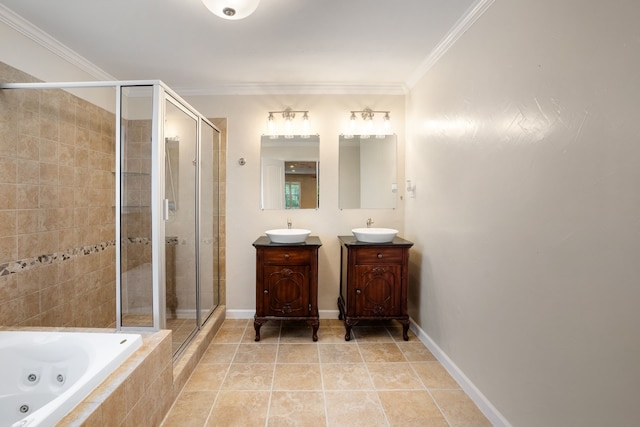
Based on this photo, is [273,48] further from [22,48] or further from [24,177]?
[24,177]

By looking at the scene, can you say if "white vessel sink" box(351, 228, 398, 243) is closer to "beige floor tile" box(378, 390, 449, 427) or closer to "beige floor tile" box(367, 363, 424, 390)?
"beige floor tile" box(367, 363, 424, 390)

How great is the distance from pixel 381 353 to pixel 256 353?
3.29ft

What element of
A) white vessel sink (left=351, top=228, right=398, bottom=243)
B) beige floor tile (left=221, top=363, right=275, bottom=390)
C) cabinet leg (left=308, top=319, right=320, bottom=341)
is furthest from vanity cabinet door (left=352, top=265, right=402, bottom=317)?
beige floor tile (left=221, top=363, right=275, bottom=390)

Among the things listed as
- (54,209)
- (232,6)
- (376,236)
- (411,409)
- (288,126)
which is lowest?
(411,409)

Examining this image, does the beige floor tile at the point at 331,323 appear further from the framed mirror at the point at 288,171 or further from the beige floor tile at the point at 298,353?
the framed mirror at the point at 288,171

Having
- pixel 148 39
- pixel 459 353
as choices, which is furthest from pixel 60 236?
pixel 459 353

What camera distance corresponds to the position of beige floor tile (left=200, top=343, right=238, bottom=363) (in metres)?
2.20

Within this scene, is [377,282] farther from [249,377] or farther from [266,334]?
[249,377]

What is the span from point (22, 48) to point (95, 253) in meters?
1.54

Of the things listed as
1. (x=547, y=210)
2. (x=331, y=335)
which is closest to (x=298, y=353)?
(x=331, y=335)

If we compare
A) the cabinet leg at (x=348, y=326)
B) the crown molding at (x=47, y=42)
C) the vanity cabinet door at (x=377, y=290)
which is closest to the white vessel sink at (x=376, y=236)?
the vanity cabinet door at (x=377, y=290)

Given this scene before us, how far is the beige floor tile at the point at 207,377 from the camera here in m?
1.87

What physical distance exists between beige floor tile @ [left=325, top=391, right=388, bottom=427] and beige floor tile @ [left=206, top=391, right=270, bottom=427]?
385mm

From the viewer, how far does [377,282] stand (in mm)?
2488
